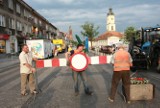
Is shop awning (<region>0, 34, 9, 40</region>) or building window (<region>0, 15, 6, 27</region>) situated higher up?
building window (<region>0, 15, 6, 27</region>)

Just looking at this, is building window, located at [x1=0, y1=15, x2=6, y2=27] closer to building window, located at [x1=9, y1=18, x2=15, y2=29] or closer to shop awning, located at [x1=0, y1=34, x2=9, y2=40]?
shop awning, located at [x1=0, y1=34, x2=9, y2=40]

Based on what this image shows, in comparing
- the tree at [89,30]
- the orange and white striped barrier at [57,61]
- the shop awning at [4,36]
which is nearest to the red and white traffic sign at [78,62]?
the orange and white striped barrier at [57,61]

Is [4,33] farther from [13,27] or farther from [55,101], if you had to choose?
[55,101]

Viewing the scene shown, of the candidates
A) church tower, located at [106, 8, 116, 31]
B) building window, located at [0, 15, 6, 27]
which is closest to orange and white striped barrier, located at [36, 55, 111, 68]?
building window, located at [0, 15, 6, 27]

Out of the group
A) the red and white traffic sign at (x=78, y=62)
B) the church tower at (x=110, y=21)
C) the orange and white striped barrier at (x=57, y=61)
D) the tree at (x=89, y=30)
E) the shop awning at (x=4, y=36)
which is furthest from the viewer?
the church tower at (x=110, y=21)

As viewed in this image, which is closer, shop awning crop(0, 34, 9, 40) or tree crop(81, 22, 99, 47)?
shop awning crop(0, 34, 9, 40)

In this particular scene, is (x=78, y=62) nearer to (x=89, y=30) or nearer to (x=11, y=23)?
(x=11, y=23)

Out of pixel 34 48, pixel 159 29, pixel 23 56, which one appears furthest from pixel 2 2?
pixel 23 56

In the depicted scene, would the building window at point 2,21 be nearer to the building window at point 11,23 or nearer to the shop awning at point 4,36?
the shop awning at point 4,36

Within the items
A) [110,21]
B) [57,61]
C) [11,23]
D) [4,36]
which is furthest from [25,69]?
[110,21]

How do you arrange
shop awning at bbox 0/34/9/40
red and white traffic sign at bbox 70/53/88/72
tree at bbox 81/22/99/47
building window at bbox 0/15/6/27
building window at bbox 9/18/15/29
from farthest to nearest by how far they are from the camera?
tree at bbox 81/22/99/47
building window at bbox 9/18/15/29
building window at bbox 0/15/6/27
shop awning at bbox 0/34/9/40
red and white traffic sign at bbox 70/53/88/72

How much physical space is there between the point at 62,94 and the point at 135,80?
2.38 m

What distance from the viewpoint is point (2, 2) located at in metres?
41.3

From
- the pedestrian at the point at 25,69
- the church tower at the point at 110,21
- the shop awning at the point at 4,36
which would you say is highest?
the church tower at the point at 110,21
